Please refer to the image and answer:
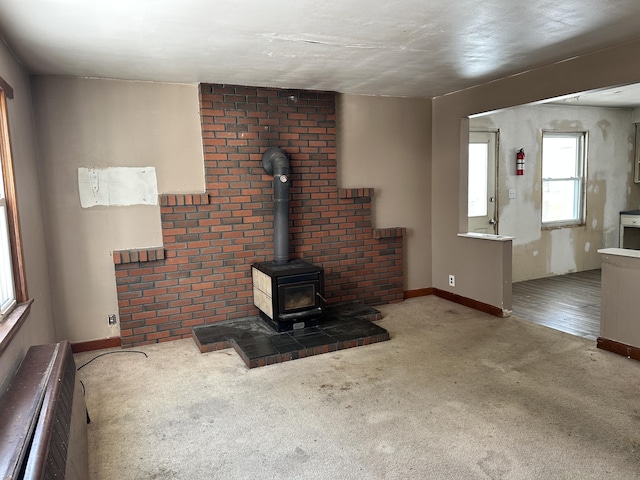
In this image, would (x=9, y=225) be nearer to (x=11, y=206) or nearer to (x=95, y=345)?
(x=11, y=206)

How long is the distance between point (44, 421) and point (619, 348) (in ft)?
12.6

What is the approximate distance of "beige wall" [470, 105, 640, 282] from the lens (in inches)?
232

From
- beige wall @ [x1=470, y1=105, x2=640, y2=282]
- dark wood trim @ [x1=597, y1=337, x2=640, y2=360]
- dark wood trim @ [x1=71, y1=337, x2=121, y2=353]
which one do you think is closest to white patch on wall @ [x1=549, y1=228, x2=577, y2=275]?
beige wall @ [x1=470, y1=105, x2=640, y2=282]

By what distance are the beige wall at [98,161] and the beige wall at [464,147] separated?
2751 mm

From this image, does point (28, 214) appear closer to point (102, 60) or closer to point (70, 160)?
point (70, 160)

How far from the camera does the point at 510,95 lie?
4.19 metres

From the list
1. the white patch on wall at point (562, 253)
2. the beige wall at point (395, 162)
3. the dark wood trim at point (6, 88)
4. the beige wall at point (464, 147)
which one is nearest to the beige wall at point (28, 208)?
the dark wood trim at point (6, 88)

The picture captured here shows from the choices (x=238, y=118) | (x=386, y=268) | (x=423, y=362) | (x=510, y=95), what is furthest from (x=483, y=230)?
(x=238, y=118)

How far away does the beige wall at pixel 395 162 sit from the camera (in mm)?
4891

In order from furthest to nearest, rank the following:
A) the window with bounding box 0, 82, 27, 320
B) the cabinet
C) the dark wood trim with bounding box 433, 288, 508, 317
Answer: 1. the cabinet
2. the dark wood trim with bounding box 433, 288, 508, 317
3. the window with bounding box 0, 82, 27, 320

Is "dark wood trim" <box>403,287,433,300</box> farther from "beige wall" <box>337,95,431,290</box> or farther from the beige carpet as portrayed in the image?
the beige carpet

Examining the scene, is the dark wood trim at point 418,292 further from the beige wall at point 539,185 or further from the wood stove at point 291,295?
the wood stove at point 291,295

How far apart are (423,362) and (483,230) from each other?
2.89 meters

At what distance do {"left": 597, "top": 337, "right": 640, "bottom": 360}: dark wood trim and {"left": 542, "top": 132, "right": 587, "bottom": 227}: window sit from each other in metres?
3.07
